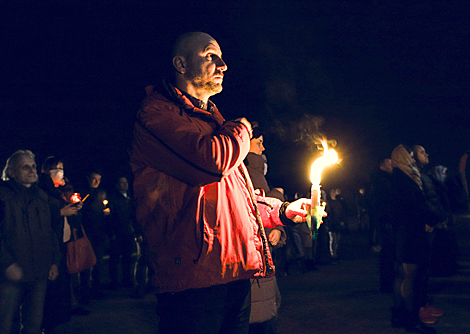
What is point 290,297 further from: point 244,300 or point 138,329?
point 244,300

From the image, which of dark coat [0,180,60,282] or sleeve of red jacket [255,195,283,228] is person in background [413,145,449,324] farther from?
dark coat [0,180,60,282]

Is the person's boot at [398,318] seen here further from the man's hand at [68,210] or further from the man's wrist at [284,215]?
the man's hand at [68,210]

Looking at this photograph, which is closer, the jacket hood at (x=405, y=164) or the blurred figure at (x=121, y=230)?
the jacket hood at (x=405, y=164)

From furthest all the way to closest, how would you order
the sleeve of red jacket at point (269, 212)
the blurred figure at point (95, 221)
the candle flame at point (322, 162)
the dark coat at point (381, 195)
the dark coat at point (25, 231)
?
the blurred figure at point (95, 221)
the dark coat at point (381, 195)
the dark coat at point (25, 231)
the sleeve of red jacket at point (269, 212)
the candle flame at point (322, 162)

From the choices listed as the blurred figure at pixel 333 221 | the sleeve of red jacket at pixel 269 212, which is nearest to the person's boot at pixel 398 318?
the sleeve of red jacket at pixel 269 212

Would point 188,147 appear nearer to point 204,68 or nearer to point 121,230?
point 204,68

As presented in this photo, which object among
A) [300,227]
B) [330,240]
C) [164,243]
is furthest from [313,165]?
[330,240]

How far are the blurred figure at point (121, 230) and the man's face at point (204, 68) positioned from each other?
6401 millimetres

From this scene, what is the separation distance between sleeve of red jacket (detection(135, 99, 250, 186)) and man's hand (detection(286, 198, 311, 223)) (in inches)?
23.2

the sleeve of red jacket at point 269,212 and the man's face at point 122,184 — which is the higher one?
the man's face at point 122,184

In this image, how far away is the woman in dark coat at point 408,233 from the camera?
5.03 m

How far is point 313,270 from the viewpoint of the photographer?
10.6 metres

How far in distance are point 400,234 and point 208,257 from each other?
12.6 ft

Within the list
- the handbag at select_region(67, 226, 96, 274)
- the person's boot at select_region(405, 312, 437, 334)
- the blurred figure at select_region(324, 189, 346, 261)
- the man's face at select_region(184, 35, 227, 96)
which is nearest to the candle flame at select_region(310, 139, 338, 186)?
the man's face at select_region(184, 35, 227, 96)
